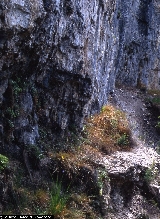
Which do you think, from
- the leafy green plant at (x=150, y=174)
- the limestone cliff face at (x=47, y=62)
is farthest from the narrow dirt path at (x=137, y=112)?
the leafy green plant at (x=150, y=174)

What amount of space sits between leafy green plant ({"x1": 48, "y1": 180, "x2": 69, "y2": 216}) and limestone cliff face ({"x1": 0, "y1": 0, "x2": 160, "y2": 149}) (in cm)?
121

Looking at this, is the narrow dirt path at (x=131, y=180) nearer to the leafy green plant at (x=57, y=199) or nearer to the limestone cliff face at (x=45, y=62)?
the leafy green plant at (x=57, y=199)

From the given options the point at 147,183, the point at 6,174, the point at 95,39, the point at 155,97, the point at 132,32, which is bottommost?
the point at 147,183

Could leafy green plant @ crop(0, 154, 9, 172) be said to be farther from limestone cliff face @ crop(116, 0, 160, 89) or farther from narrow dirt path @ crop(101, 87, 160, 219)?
limestone cliff face @ crop(116, 0, 160, 89)

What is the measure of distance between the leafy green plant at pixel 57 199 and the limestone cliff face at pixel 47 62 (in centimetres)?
121

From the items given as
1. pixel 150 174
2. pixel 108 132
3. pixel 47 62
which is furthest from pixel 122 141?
pixel 47 62

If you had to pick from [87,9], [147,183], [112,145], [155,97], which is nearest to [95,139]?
[112,145]

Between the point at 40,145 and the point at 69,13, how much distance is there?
2982 millimetres

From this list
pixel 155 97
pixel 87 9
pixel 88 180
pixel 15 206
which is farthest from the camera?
pixel 155 97

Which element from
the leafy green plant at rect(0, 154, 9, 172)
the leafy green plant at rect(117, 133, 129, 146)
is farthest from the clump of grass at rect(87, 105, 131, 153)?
the leafy green plant at rect(0, 154, 9, 172)

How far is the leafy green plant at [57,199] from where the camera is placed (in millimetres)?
6449

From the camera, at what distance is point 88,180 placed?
307 inches

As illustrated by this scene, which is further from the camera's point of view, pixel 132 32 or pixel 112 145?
pixel 132 32

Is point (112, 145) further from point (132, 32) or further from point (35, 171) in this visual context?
point (132, 32)
